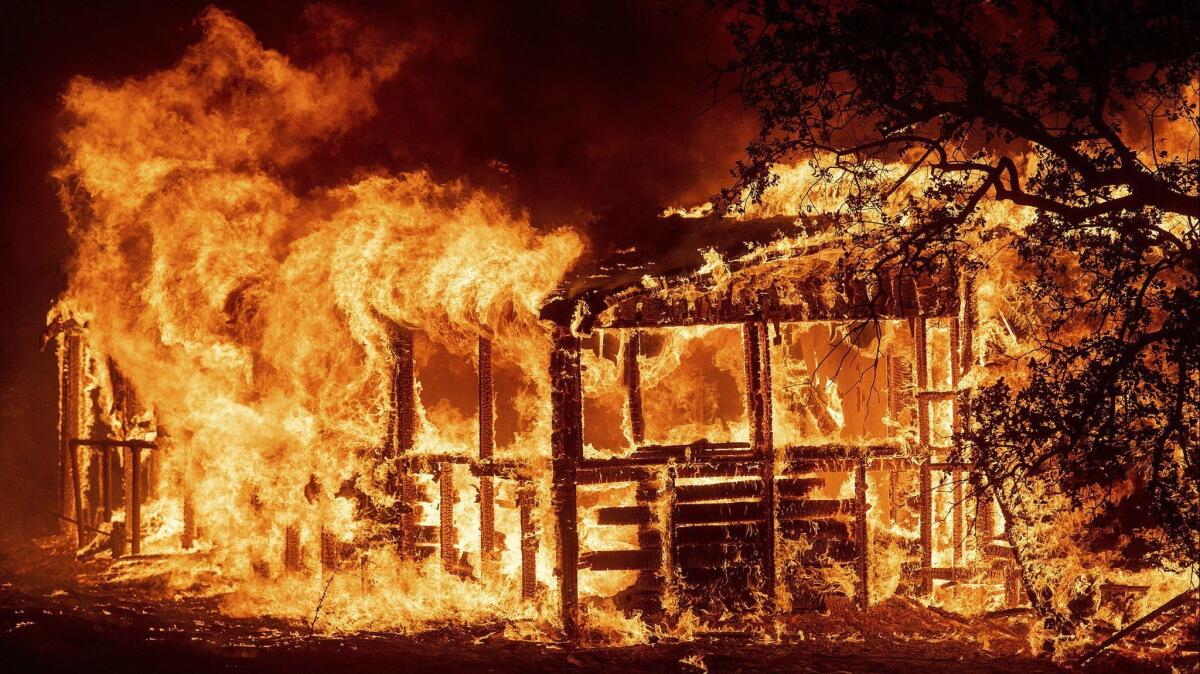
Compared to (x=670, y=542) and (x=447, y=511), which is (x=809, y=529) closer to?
(x=670, y=542)

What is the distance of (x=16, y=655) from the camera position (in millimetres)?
10492

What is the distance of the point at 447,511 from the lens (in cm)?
1325

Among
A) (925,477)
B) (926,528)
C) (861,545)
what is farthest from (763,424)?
(926,528)

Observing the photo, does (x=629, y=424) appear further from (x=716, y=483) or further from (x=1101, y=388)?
(x=1101, y=388)

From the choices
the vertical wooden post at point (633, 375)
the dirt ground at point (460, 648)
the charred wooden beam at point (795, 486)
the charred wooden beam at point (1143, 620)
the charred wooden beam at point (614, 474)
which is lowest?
the dirt ground at point (460, 648)

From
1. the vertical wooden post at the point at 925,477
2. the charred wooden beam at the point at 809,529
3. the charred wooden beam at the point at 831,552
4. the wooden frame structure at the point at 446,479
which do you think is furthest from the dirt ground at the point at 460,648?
the wooden frame structure at the point at 446,479

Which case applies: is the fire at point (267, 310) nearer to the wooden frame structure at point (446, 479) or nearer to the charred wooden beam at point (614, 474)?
the wooden frame structure at point (446, 479)

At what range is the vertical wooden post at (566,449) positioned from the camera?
11969 millimetres

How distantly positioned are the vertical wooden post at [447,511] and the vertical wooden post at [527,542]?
1120 millimetres

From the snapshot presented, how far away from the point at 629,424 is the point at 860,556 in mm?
4444

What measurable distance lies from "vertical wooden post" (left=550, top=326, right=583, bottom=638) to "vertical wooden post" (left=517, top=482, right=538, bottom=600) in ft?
2.47

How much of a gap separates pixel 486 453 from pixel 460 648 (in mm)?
2588

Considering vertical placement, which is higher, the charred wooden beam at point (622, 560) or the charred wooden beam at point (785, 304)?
the charred wooden beam at point (785, 304)

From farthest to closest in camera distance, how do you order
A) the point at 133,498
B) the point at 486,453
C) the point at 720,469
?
the point at 133,498
the point at 486,453
the point at 720,469
